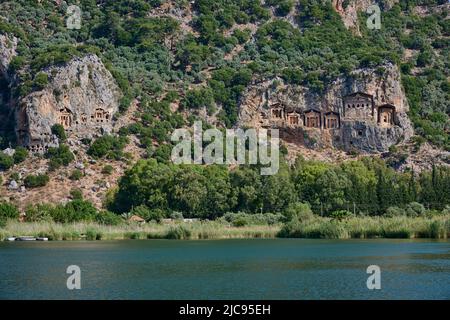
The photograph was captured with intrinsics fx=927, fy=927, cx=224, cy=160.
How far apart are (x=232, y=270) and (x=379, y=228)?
1109 inches

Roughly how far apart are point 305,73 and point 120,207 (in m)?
38.4

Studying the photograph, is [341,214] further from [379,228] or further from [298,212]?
[379,228]

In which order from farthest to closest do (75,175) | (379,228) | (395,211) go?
1. (75,175)
2. (395,211)
3. (379,228)

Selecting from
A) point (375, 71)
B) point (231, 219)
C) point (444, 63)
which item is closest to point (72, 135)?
point (231, 219)

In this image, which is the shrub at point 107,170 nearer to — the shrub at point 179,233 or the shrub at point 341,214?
the shrub at point 341,214

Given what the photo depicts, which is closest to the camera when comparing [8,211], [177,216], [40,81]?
[8,211]

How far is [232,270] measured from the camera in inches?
1864

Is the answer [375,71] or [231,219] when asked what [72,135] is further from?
[375,71]

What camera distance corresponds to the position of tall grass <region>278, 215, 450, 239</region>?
70250 mm

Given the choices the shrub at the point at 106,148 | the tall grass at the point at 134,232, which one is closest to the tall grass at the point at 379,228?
the tall grass at the point at 134,232

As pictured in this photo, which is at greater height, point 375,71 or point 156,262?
point 375,71

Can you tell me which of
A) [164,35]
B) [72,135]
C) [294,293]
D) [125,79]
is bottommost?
[294,293]

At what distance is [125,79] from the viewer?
123312 mm

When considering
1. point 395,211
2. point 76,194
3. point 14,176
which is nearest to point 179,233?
point 395,211
